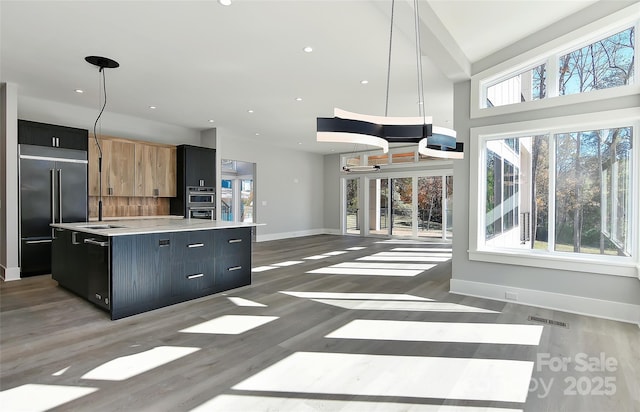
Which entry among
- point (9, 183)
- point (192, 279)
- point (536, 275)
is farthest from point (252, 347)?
point (9, 183)

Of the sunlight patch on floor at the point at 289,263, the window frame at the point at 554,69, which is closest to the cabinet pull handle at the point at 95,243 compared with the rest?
the sunlight patch on floor at the point at 289,263

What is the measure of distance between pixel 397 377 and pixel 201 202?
6423mm

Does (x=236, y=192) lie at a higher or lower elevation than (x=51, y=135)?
lower

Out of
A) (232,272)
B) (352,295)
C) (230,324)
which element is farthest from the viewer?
(232,272)

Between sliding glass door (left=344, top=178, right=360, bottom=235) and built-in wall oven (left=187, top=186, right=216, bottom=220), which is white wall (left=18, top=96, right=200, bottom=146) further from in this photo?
sliding glass door (left=344, top=178, right=360, bottom=235)

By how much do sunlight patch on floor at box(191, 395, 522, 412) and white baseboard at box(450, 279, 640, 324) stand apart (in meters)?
2.36

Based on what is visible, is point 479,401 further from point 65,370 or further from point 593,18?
point 593,18

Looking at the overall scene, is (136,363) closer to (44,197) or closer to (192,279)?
(192,279)

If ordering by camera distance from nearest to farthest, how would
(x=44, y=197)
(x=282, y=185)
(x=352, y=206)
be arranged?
(x=44, y=197)
(x=282, y=185)
(x=352, y=206)

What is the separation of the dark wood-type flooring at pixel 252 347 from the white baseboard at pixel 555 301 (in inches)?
5.3

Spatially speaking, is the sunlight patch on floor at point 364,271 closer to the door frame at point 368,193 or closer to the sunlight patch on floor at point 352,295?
the sunlight patch on floor at point 352,295

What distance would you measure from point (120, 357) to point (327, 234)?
Answer: 953cm

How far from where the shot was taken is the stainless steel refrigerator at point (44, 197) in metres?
5.22

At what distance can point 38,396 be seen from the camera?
2.10 m
